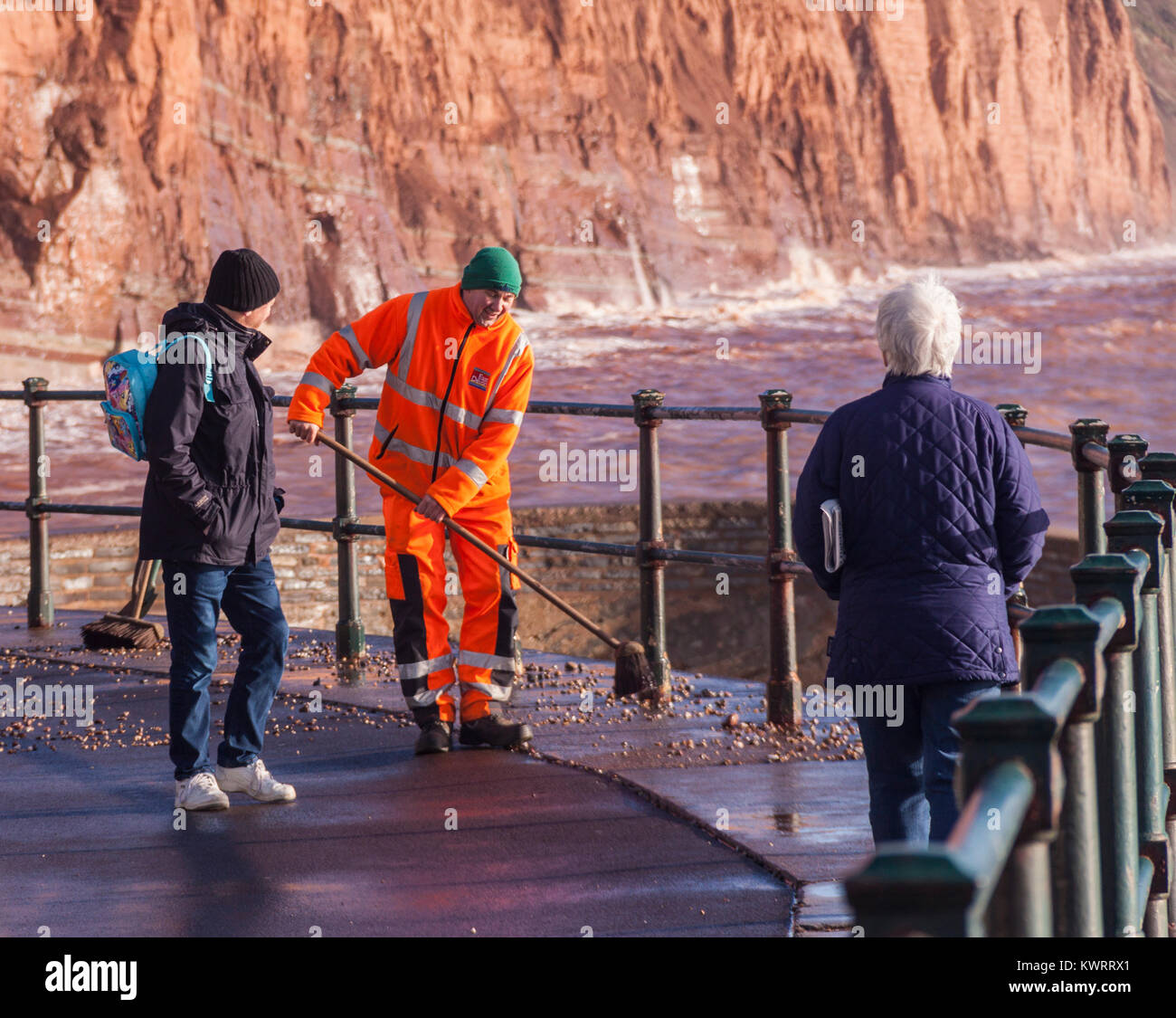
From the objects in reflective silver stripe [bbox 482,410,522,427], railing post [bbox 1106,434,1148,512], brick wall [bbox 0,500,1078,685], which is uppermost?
reflective silver stripe [bbox 482,410,522,427]

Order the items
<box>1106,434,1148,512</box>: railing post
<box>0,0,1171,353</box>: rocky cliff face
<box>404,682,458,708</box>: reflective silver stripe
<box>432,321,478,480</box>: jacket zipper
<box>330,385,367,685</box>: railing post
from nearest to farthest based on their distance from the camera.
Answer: <box>1106,434,1148,512</box>: railing post
<box>432,321,478,480</box>: jacket zipper
<box>404,682,458,708</box>: reflective silver stripe
<box>330,385,367,685</box>: railing post
<box>0,0,1171,353</box>: rocky cliff face

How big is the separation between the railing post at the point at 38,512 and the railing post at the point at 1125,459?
661 centimetres

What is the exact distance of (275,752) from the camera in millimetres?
6258

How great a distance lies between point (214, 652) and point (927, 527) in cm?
262

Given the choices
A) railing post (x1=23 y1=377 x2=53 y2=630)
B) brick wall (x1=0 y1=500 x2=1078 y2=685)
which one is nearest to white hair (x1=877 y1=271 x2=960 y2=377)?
railing post (x1=23 y1=377 x2=53 y2=630)

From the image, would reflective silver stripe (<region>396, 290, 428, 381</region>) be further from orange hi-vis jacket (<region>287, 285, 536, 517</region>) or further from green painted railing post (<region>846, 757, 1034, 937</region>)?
green painted railing post (<region>846, 757, 1034, 937</region>)

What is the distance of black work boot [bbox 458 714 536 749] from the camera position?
6207mm

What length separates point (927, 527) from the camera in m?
3.55

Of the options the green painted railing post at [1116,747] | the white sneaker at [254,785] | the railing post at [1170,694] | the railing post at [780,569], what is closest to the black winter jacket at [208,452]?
the white sneaker at [254,785]

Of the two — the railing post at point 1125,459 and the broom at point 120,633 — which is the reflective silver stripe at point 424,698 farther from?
the broom at point 120,633

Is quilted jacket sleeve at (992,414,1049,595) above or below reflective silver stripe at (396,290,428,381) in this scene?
below

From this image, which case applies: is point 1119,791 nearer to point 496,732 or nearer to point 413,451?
point 496,732

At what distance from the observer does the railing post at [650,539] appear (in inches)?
278

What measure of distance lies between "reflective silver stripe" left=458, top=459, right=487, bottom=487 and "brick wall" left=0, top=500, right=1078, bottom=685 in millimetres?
7478
